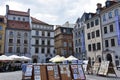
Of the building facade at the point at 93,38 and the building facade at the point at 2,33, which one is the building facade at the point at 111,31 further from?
the building facade at the point at 2,33

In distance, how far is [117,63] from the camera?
36.1m

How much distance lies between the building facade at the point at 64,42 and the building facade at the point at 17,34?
38.2 feet

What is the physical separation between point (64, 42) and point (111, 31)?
24683 mm

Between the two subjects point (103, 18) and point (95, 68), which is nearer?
point (95, 68)

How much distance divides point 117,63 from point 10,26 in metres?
33.1

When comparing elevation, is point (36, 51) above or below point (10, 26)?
below

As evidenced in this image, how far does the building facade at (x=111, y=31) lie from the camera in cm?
3616

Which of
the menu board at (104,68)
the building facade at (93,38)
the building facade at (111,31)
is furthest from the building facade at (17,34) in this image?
the menu board at (104,68)

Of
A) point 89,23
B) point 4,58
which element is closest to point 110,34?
point 89,23

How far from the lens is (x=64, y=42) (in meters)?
60.8

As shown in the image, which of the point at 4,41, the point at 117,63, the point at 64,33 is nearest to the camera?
the point at 117,63

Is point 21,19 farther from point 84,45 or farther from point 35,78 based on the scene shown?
point 35,78

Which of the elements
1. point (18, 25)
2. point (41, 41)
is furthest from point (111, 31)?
point (18, 25)

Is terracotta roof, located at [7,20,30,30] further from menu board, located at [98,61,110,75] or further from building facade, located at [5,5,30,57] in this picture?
menu board, located at [98,61,110,75]
